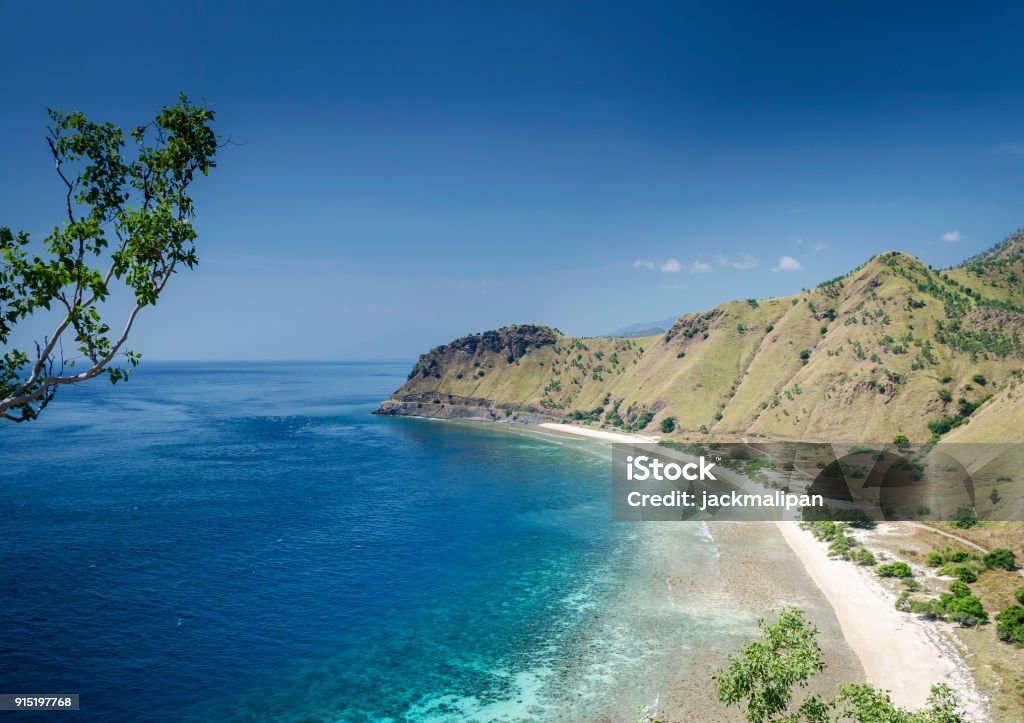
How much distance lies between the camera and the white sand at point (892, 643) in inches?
1425

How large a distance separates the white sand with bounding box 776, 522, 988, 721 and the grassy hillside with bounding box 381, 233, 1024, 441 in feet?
144

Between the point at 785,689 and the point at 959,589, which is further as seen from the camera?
the point at 959,589

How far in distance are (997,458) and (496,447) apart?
10775 centimetres

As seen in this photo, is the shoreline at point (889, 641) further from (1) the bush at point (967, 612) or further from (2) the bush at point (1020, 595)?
(2) the bush at point (1020, 595)

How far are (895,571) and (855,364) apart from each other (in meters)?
85.2

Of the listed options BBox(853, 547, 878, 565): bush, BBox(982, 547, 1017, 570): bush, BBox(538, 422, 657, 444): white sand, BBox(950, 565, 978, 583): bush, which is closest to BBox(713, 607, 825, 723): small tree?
BBox(950, 565, 978, 583): bush

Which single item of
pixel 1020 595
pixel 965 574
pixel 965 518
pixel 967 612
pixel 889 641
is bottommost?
pixel 889 641

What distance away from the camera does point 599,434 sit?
6708 inches

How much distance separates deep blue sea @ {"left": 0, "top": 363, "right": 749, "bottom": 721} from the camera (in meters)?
39.6

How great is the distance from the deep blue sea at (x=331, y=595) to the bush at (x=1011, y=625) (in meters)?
21.6

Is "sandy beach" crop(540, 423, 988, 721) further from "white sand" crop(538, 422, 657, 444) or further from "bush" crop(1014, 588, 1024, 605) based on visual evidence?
"white sand" crop(538, 422, 657, 444)

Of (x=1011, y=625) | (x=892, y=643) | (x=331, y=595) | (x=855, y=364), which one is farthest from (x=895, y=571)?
(x=855, y=364)

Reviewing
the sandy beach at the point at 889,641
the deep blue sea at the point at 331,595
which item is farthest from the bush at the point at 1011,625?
the deep blue sea at the point at 331,595

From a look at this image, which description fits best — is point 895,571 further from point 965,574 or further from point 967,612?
point 967,612
